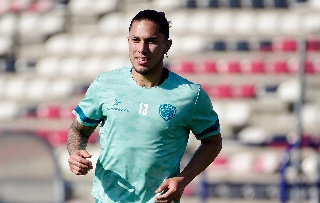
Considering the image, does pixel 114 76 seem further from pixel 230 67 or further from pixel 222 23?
pixel 222 23

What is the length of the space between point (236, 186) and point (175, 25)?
4.27m

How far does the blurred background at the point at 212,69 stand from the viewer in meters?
11.0

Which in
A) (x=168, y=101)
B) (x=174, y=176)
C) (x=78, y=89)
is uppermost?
(x=168, y=101)

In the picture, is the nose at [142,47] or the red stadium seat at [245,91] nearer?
the nose at [142,47]

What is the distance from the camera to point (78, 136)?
482 cm

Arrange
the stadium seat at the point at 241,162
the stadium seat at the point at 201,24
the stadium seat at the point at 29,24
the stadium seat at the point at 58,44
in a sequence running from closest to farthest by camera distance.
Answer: the stadium seat at the point at 241,162 → the stadium seat at the point at 201,24 → the stadium seat at the point at 58,44 → the stadium seat at the point at 29,24

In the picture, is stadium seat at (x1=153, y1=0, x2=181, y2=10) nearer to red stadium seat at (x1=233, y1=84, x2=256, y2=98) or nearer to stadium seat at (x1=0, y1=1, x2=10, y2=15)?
red stadium seat at (x1=233, y1=84, x2=256, y2=98)

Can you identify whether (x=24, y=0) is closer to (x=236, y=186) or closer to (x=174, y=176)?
(x=236, y=186)

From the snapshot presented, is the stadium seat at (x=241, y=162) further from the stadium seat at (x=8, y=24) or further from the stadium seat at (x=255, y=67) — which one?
the stadium seat at (x=8, y=24)

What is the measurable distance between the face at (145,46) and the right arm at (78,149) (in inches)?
17.8

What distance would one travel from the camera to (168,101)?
15.3 feet

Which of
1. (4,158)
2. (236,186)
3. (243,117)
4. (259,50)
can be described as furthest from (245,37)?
(4,158)

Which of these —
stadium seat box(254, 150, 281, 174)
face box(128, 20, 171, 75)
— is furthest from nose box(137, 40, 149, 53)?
stadium seat box(254, 150, 281, 174)

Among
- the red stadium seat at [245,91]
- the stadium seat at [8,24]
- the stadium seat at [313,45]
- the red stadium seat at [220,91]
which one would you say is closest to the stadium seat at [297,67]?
the stadium seat at [313,45]
